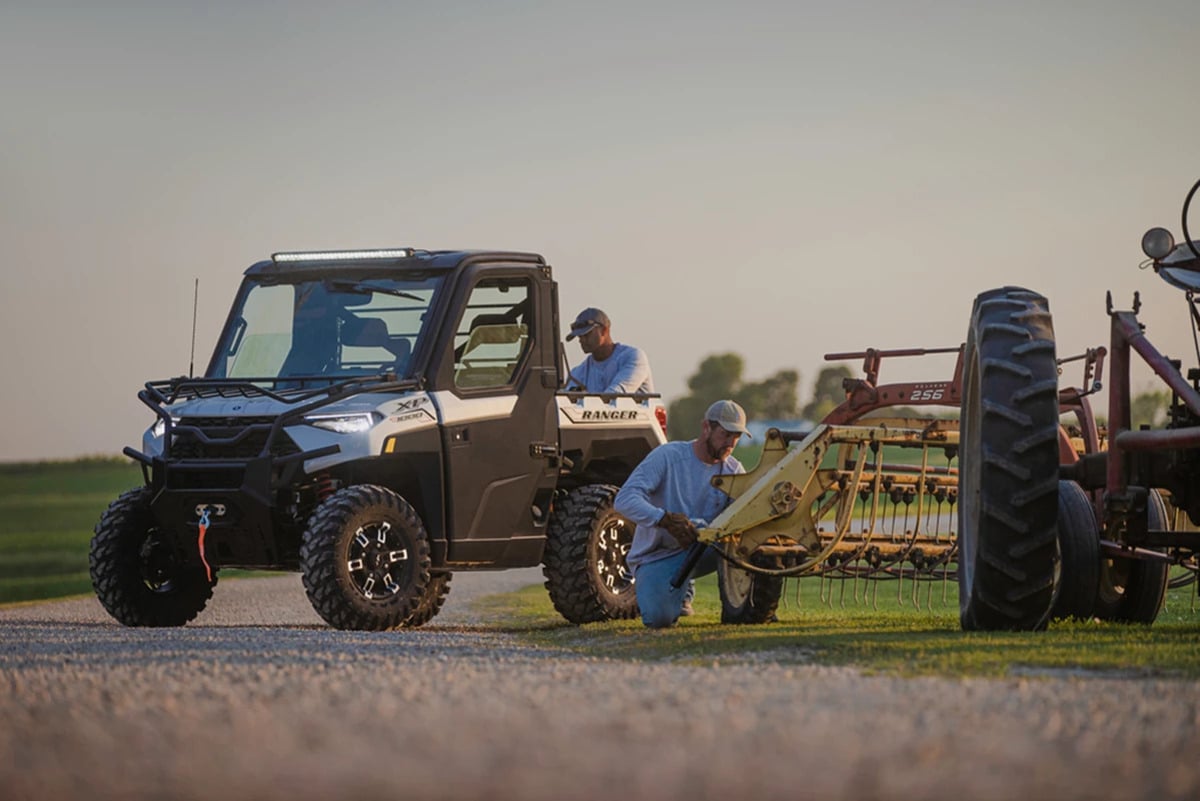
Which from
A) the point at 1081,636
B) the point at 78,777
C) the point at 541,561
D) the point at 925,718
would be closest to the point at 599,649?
the point at 1081,636

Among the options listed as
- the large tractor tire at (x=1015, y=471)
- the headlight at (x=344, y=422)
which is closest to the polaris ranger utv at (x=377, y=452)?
the headlight at (x=344, y=422)

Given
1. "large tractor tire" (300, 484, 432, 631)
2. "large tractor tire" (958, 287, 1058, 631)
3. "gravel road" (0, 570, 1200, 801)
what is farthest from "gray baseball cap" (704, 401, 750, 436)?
"gravel road" (0, 570, 1200, 801)

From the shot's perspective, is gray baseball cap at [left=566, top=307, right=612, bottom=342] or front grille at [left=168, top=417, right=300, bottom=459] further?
gray baseball cap at [left=566, top=307, right=612, bottom=342]

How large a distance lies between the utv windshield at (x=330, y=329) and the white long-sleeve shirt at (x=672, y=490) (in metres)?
2.05

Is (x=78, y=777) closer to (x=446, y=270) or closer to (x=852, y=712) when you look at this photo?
(x=852, y=712)

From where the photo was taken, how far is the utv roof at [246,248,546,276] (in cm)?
1582

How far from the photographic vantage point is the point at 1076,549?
41.3 feet

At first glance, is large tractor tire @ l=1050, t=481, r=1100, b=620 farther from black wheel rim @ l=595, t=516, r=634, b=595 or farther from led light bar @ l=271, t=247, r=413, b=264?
led light bar @ l=271, t=247, r=413, b=264

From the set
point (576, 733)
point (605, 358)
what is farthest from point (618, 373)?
point (576, 733)

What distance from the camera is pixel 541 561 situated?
1616 centimetres

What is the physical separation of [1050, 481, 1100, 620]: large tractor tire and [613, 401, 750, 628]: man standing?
2.79m

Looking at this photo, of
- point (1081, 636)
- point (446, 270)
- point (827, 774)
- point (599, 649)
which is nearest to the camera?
→ point (827, 774)

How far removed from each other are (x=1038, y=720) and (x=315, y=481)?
8.26m

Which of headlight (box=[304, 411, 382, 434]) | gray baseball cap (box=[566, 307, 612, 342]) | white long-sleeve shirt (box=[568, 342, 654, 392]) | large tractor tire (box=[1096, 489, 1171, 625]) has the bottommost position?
large tractor tire (box=[1096, 489, 1171, 625])
